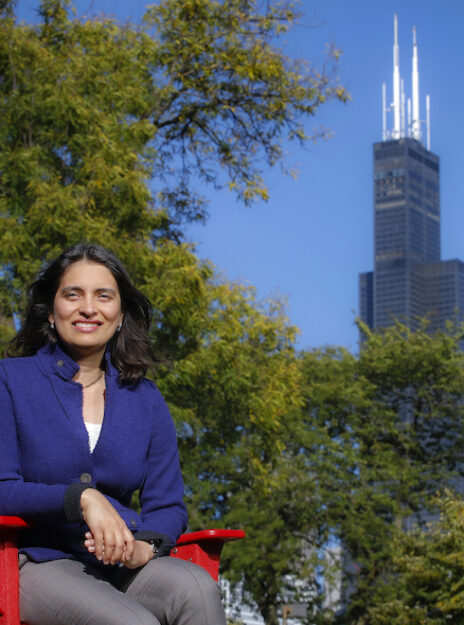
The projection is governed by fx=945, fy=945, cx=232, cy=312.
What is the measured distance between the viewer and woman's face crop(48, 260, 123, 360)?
2861 mm

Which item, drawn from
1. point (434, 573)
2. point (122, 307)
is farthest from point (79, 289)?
point (434, 573)

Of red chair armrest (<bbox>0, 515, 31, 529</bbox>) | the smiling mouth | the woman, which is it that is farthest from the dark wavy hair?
red chair armrest (<bbox>0, 515, 31, 529</bbox>)

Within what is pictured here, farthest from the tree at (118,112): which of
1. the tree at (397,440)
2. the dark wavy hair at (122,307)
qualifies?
the tree at (397,440)

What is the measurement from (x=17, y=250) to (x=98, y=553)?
734 centimetres

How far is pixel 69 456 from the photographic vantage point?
8.59 feet

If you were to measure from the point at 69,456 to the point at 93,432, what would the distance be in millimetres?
137

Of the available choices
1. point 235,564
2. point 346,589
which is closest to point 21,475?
point 235,564

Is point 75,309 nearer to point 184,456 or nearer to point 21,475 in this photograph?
point 21,475

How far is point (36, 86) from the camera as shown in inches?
395

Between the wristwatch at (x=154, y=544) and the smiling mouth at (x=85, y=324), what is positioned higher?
the smiling mouth at (x=85, y=324)

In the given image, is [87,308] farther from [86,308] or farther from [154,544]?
[154,544]

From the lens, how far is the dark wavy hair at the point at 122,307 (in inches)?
116

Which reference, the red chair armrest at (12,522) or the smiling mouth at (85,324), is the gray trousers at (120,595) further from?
the smiling mouth at (85,324)

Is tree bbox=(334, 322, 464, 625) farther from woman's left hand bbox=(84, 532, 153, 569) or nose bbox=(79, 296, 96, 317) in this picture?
woman's left hand bbox=(84, 532, 153, 569)
